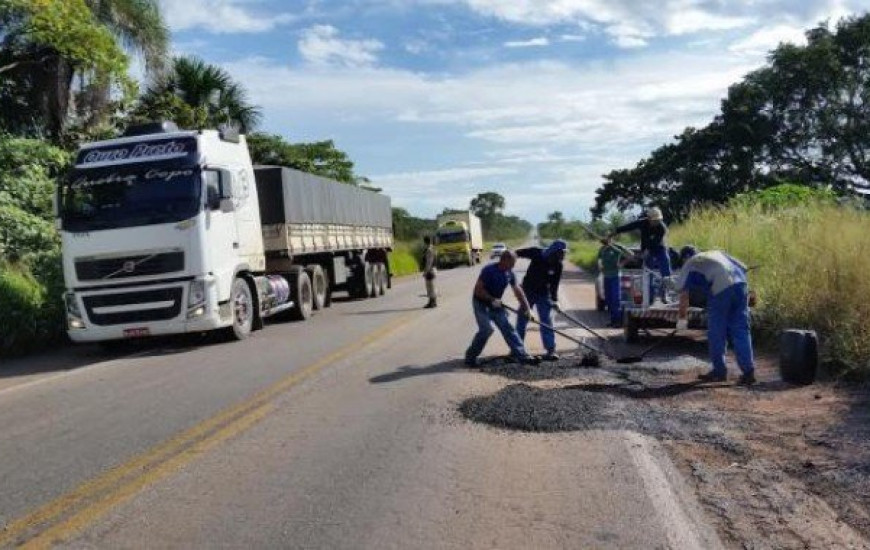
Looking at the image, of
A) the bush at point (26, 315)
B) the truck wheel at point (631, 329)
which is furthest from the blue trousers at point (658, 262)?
the bush at point (26, 315)

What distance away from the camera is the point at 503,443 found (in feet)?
22.0

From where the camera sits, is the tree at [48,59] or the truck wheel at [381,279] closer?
the tree at [48,59]

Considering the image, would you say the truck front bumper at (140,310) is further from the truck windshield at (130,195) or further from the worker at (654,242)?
the worker at (654,242)

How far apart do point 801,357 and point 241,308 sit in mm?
8865

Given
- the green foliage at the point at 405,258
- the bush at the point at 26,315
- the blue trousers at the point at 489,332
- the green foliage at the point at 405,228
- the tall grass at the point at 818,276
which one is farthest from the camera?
the green foliage at the point at 405,228

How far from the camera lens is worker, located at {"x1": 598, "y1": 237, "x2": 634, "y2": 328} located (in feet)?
50.2

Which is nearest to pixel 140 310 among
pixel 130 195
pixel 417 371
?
pixel 130 195

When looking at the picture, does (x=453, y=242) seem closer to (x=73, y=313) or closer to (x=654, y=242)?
(x=654, y=242)

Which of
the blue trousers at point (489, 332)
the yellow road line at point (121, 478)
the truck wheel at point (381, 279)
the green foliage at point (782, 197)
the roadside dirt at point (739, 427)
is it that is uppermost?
the green foliage at point (782, 197)

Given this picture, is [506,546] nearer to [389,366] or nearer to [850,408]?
[850,408]

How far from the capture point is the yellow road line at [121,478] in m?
4.88

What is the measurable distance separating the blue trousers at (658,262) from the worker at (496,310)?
9.86ft

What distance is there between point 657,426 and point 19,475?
184 inches

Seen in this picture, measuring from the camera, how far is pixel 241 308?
48.1 feet
